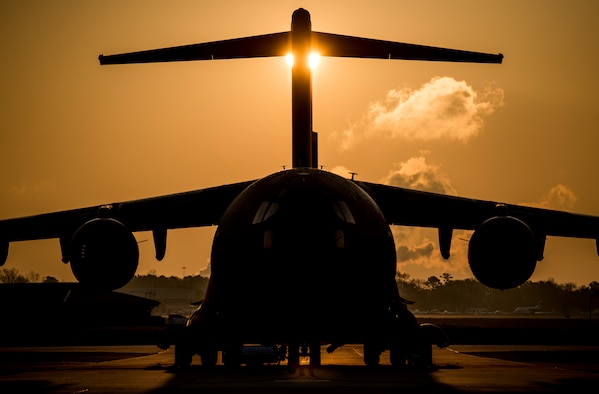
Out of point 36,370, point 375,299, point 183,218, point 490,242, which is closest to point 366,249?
point 375,299

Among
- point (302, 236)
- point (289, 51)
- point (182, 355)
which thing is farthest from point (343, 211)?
point (182, 355)

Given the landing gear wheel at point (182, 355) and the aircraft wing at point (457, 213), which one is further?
the landing gear wheel at point (182, 355)

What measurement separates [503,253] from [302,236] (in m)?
4.47

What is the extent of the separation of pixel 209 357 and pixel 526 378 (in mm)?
6719

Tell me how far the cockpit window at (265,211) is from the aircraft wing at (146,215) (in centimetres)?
458

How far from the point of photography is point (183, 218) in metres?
19.1

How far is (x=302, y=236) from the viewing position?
11836mm

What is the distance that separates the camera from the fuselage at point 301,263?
11805 mm

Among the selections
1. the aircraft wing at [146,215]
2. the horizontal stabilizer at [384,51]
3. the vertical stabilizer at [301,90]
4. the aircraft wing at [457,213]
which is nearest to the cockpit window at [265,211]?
the vertical stabilizer at [301,90]

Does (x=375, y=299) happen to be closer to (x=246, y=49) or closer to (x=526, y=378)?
(x=526, y=378)

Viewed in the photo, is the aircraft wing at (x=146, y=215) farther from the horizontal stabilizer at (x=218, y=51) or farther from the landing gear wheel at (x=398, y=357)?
the landing gear wheel at (x=398, y=357)

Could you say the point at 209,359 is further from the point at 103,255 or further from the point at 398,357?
the point at 103,255

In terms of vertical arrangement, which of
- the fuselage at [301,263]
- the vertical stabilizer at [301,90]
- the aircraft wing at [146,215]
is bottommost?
the fuselage at [301,263]

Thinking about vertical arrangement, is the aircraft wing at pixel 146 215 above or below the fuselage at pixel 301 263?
above
